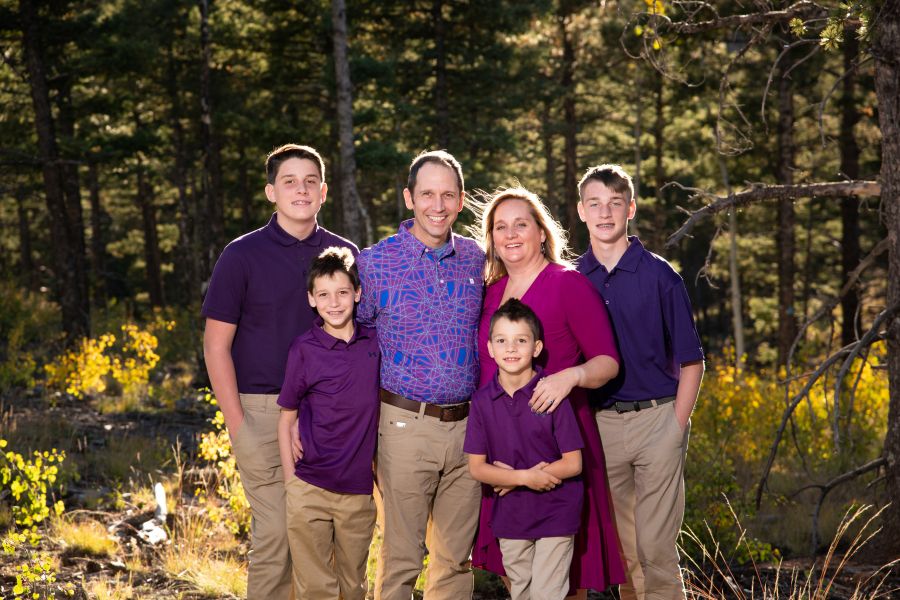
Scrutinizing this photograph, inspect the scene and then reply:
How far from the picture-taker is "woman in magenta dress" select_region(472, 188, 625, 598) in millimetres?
3887

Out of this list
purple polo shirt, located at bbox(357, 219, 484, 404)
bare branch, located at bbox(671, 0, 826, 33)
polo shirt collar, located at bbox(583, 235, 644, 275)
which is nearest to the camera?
purple polo shirt, located at bbox(357, 219, 484, 404)

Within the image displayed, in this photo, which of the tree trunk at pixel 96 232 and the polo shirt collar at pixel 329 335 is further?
the tree trunk at pixel 96 232

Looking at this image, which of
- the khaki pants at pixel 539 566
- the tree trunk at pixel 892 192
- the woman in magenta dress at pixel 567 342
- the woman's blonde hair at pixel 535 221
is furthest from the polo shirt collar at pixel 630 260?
the tree trunk at pixel 892 192

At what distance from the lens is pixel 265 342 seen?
14.1 ft

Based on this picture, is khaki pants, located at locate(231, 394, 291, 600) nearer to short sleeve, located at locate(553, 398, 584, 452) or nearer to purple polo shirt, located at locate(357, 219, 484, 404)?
purple polo shirt, located at locate(357, 219, 484, 404)

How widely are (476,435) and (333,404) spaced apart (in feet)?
2.42

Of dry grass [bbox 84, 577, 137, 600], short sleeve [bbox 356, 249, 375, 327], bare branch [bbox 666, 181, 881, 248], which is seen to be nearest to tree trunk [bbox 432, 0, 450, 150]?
bare branch [bbox 666, 181, 881, 248]

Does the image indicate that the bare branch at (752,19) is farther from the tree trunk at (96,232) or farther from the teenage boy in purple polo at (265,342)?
the tree trunk at (96,232)

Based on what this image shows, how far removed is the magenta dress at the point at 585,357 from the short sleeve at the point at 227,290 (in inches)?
50.4

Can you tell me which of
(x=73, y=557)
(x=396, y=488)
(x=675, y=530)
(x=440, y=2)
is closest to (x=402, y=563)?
(x=396, y=488)

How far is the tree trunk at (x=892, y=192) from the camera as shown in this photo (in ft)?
17.6

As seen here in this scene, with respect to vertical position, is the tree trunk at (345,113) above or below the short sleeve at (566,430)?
above

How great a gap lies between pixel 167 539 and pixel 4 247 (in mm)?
36915

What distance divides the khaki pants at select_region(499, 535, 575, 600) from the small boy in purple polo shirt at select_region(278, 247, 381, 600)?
0.81 m
